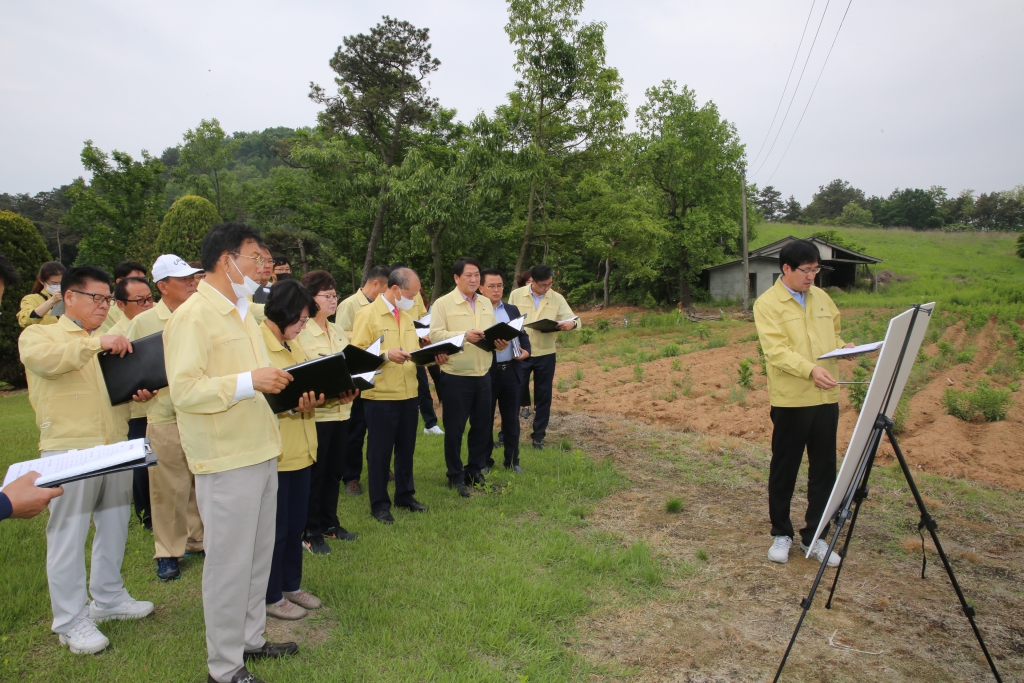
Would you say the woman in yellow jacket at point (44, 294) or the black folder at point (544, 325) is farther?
the black folder at point (544, 325)

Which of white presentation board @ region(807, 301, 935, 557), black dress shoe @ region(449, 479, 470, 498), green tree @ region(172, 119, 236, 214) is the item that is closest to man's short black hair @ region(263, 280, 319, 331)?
black dress shoe @ region(449, 479, 470, 498)

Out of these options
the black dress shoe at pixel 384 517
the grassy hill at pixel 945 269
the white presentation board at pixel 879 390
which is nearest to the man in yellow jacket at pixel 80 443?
the black dress shoe at pixel 384 517

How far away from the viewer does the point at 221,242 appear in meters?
2.79

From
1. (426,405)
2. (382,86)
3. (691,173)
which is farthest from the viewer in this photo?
(691,173)

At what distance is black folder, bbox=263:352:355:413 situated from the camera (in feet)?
9.28

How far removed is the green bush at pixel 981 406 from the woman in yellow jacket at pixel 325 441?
7556 mm

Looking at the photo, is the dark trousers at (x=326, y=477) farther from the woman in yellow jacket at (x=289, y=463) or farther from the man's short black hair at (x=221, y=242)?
the man's short black hair at (x=221, y=242)

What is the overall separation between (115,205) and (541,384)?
30274 millimetres

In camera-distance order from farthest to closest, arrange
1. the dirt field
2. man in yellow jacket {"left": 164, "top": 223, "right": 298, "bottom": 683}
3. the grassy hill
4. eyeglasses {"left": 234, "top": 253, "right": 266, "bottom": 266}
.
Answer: the grassy hill → the dirt field → eyeglasses {"left": 234, "top": 253, "right": 266, "bottom": 266} → man in yellow jacket {"left": 164, "top": 223, "right": 298, "bottom": 683}

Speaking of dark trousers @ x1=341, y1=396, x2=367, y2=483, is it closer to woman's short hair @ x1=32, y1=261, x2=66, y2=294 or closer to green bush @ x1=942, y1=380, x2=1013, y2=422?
woman's short hair @ x1=32, y1=261, x2=66, y2=294

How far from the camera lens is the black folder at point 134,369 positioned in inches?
137

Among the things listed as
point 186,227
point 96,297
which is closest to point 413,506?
point 96,297

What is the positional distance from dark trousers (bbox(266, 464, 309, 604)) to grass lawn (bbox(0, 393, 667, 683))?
0.21 metres

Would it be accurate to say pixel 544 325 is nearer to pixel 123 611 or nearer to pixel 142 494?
pixel 142 494
